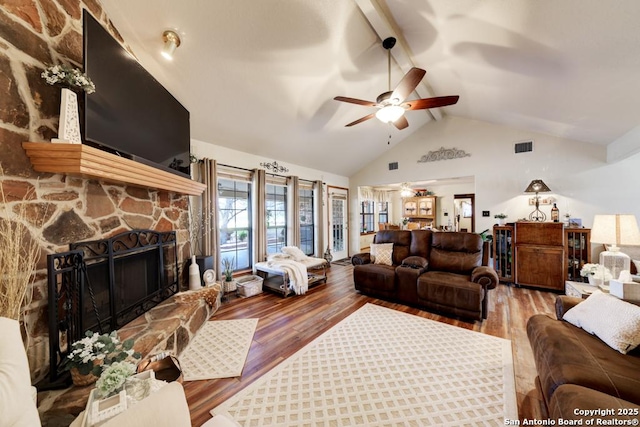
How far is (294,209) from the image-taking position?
5.33m

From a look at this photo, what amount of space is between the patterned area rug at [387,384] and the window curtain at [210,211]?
2277 millimetres

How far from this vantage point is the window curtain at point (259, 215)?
450 cm

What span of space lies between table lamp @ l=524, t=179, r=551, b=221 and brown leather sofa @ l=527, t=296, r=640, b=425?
11.2 feet

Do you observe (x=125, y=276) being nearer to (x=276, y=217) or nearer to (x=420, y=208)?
(x=276, y=217)

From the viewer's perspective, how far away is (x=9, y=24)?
142cm

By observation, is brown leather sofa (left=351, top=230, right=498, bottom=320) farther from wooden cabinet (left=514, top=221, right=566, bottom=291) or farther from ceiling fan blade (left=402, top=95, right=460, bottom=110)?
ceiling fan blade (left=402, top=95, right=460, bottom=110)

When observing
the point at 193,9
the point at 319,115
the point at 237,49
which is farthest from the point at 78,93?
the point at 319,115

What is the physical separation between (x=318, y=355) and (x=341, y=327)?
61cm

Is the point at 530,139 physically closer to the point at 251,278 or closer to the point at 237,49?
the point at 237,49

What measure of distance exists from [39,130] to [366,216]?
24.2 feet

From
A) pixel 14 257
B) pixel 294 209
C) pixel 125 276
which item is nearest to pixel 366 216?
pixel 294 209

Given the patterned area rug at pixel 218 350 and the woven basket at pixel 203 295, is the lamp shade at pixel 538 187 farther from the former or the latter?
the woven basket at pixel 203 295

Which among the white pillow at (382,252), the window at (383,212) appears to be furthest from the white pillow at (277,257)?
the window at (383,212)

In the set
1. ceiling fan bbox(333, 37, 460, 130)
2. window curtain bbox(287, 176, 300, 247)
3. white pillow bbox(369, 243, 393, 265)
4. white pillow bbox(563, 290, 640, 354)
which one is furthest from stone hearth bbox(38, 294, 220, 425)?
white pillow bbox(563, 290, 640, 354)
